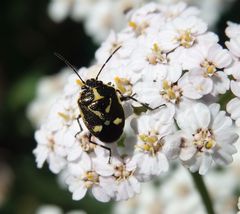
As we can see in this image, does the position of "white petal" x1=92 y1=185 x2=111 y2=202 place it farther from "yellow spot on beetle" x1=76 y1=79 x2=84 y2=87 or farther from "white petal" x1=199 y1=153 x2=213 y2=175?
"yellow spot on beetle" x1=76 y1=79 x2=84 y2=87

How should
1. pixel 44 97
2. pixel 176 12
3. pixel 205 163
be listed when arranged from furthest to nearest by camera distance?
pixel 44 97
pixel 176 12
pixel 205 163

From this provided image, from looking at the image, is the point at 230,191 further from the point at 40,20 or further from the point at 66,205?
the point at 40,20

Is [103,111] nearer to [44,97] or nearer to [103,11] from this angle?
[44,97]

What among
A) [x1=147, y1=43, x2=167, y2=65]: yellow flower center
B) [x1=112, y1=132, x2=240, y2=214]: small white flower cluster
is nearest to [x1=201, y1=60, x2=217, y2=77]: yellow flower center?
[x1=147, y1=43, x2=167, y2=65]: yellow flower center

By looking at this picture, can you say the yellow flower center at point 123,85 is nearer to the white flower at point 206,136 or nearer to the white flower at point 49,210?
the white flower at point 206,136

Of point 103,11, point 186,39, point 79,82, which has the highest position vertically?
point 186,39

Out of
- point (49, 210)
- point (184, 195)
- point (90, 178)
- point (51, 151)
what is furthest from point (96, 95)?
point (49, 210)
